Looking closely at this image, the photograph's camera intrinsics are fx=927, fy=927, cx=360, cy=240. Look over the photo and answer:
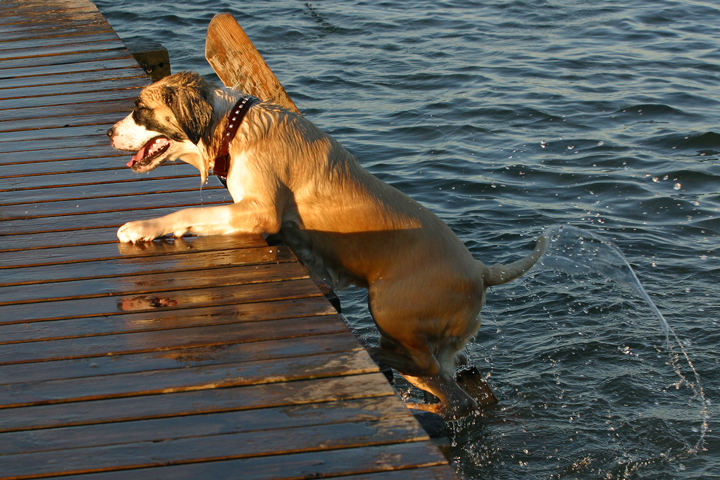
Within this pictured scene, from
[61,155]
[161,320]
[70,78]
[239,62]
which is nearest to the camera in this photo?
[161,320]

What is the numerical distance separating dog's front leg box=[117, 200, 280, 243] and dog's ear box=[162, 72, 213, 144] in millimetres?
379

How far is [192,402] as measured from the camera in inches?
133

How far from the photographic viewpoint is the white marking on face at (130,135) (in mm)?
4824

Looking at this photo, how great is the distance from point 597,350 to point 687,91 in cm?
601

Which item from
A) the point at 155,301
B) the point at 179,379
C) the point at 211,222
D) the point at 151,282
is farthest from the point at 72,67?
the point at 179,379

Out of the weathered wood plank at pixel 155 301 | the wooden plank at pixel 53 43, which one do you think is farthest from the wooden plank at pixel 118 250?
the wooden plank at pixel 53 43

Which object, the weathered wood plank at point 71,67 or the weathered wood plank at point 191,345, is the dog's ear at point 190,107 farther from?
the weathered wood plank at point 71,67

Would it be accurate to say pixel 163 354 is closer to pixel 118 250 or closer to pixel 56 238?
pixel 118 250

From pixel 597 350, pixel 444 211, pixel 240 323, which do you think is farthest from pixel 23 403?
pixel 444 211

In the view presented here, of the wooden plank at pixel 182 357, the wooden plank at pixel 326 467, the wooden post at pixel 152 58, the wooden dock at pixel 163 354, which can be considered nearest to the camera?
the wooden plank at pixel 326 467

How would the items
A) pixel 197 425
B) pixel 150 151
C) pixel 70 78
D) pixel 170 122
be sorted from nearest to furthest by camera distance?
pixel 197 425, pixel 170 122, pixel 150 151, pixel 70 78

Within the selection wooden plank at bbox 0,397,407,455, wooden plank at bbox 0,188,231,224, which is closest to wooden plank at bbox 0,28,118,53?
wooden plank at bbox 0,188,231,224

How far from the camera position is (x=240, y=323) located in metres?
3.99

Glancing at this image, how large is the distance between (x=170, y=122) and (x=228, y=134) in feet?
0.98
